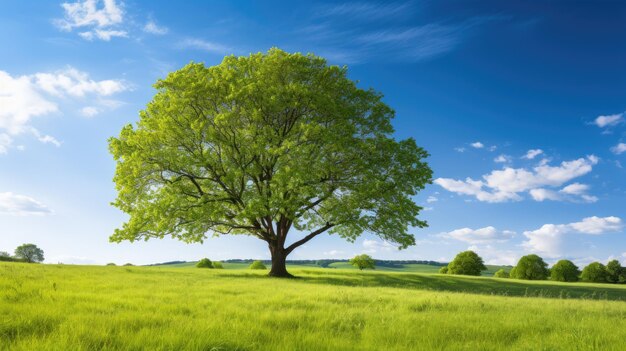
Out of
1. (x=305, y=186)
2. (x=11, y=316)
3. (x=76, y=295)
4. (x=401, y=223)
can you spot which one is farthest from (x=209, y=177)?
(x=11, y=316)

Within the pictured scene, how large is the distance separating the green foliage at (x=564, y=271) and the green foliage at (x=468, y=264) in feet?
31.7

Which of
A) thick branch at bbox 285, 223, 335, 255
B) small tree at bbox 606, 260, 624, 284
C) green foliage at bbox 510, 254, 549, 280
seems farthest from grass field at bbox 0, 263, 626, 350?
small tree at bbox 606, 260, 624, 284

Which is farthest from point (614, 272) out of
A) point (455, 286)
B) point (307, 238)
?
point (307, 238)

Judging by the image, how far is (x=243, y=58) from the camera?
29891 mm

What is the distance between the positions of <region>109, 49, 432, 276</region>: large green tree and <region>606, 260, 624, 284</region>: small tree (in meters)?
47.2

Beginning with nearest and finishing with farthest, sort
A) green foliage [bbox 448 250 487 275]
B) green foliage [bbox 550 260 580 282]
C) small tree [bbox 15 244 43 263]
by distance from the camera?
1. green foliage [bbox 550 260 580 282]
2. green foliage [bbox 448 250 487 275]
3. small tree [bbox 15 244 43 263]

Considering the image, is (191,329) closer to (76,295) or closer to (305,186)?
(76,295)

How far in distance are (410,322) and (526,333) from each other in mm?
2287

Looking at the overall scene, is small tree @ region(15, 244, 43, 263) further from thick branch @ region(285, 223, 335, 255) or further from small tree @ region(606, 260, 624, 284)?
small tree @ region(606, 260, 624, 284)

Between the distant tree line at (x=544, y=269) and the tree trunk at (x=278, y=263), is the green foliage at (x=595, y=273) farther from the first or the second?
the tree trunk at (x=278, y=263)

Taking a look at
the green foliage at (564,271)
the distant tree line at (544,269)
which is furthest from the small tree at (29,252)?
the green foliage at (564,271)

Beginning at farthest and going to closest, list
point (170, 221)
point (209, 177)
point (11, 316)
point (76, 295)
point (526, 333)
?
point (209, 177), point (170, 221), point (76, 295), point (526, 333), point (11, 316)

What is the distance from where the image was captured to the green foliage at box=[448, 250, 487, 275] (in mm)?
58375

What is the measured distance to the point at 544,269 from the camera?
59.8 metres
